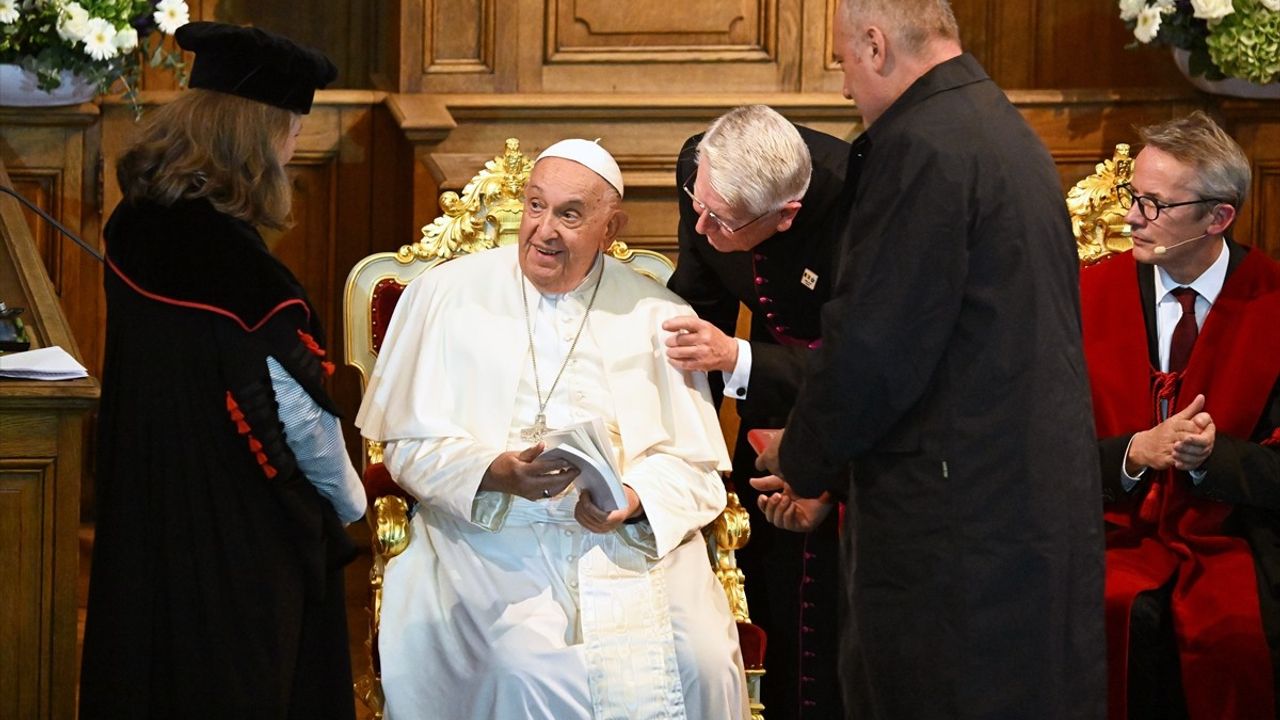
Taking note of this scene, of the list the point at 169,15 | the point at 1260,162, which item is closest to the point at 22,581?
the point at 169,15

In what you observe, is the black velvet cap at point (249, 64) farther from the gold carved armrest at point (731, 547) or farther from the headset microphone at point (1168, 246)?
the headset microphone at point (1168, 246)

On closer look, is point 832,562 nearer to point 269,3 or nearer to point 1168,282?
point 1168,282

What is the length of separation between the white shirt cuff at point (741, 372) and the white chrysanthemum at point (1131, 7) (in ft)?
5.86

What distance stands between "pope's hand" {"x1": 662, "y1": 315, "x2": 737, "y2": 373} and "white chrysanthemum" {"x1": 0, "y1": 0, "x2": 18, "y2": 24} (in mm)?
2111

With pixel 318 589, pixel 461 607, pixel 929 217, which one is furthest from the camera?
pixel 461 607

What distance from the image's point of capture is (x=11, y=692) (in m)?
3.55

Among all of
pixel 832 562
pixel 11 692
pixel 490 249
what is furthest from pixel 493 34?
pixel 11 692

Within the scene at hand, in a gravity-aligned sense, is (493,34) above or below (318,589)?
above

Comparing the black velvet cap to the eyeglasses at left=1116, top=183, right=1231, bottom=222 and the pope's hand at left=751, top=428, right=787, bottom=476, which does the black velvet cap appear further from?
the eyeglasses at left=1116, top=183, right=1231, bottom=222

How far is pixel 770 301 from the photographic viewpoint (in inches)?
163

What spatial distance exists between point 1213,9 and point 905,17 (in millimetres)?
2067

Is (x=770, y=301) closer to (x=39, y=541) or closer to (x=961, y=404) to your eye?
(x=961, y=404)

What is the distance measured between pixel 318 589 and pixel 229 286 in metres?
0.65

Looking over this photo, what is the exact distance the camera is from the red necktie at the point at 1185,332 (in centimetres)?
432
